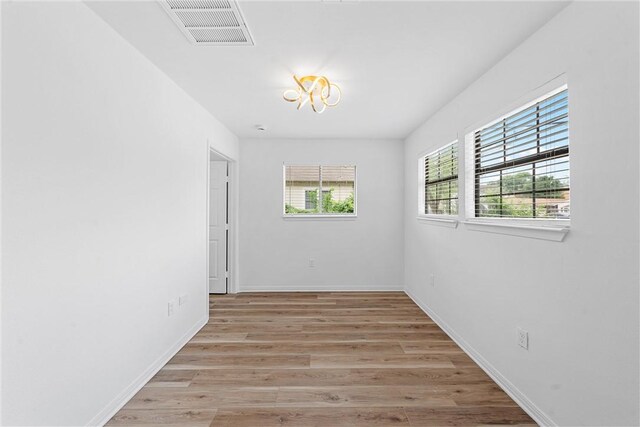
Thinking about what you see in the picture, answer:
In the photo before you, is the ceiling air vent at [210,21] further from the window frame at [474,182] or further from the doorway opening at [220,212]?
the doorway opening at [220,212]

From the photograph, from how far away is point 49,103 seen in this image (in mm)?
1468

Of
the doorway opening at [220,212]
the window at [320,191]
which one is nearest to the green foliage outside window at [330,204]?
the window at [320,191]

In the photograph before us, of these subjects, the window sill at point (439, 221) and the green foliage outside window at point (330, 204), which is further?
the green foliage outside window at point (330, 204)

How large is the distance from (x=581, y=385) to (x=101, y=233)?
2.74 m

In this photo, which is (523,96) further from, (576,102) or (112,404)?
(112,404)

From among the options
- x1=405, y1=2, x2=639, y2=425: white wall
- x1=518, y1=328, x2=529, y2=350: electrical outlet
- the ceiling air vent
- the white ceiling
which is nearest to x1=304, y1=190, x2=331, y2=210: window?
the white ceiling

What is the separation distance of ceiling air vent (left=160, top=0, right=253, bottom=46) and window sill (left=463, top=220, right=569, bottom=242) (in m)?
2.12

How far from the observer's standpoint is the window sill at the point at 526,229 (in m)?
1.68

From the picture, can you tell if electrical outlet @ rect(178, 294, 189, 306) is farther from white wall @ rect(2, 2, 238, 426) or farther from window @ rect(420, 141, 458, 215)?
window @ rect(420, 141, 458, 215)

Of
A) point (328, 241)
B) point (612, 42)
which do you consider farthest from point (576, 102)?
point (328, 241)

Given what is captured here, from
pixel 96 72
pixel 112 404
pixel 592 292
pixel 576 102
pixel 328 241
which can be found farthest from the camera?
pixel 328 241

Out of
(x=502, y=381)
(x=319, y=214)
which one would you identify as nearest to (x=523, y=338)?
(x=502, y=381)

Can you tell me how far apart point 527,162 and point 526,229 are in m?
0.46

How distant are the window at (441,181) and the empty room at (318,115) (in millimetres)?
45
